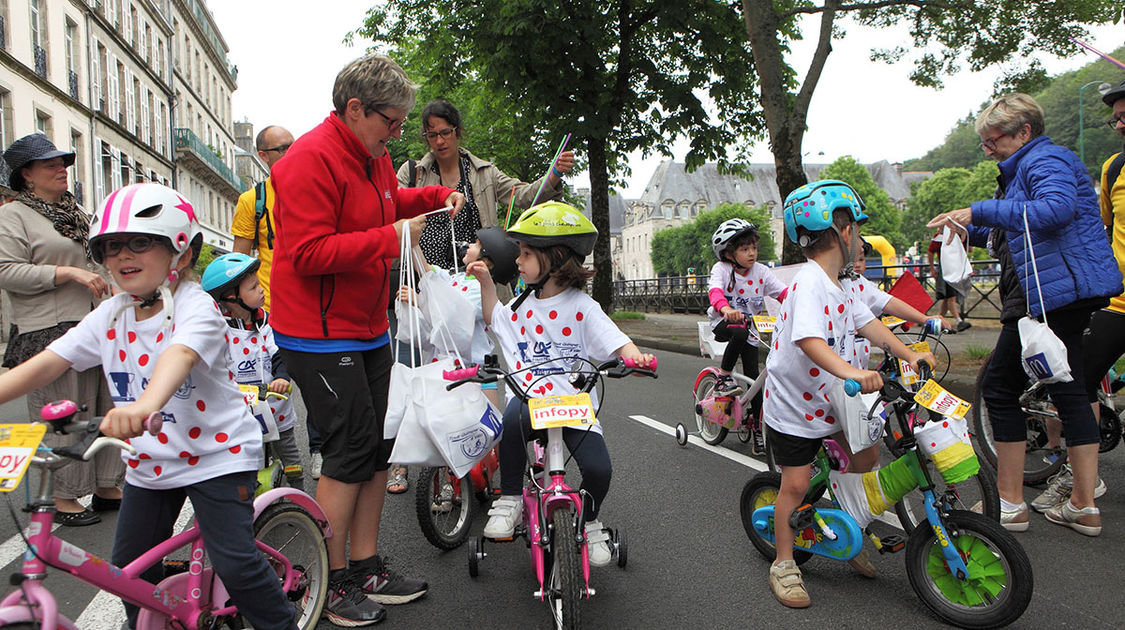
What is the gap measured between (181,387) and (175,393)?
0.05 meters

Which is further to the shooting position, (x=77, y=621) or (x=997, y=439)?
(x=997, y=439)

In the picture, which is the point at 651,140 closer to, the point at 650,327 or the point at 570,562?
the point at 650,327

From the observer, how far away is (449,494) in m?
4.20

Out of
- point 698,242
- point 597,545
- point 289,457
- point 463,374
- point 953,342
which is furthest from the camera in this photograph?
point 698,242

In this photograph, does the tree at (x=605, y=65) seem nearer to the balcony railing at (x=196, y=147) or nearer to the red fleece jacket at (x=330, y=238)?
the red fleece jacket at (x=330, y=238)

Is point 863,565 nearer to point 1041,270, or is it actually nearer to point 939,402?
point 939,402

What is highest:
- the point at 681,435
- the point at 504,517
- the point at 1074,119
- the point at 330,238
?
the point at 1074,119

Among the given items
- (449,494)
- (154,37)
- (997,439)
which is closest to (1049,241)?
(997,439)

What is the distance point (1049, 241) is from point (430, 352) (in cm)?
324

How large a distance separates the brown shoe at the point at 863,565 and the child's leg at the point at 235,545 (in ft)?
8.01

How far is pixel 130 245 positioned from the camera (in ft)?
8.02

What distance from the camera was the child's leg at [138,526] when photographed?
2.52m

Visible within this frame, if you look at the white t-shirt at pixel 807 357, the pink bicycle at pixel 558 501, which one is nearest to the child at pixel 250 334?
the pink bicycle at pixel 558 501

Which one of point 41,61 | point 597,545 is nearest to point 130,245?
point 597,545
